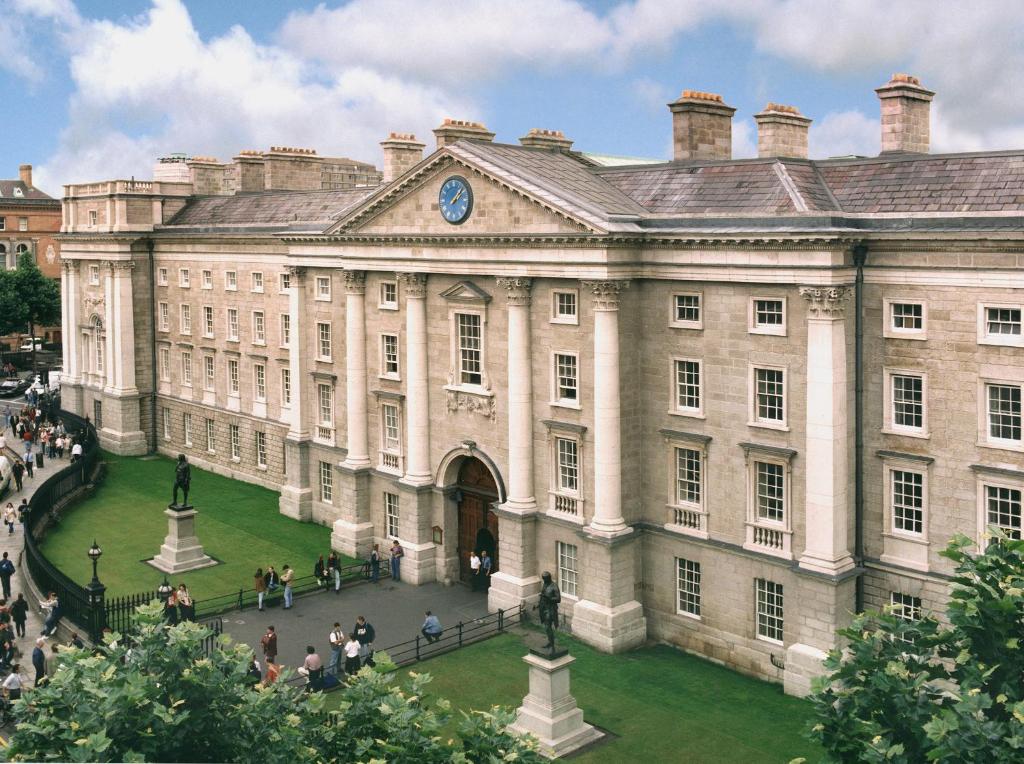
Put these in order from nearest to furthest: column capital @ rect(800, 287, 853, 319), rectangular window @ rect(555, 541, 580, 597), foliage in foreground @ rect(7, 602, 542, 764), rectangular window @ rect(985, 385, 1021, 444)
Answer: foliage in foreground @ rect(7, 602, 542, 764)
rectangular window @ rect(985, 385, 1021, 444)
column capital @ rect(800, 287, 853, 319)
rectangular window @ rect(555, 541, 580, 597)

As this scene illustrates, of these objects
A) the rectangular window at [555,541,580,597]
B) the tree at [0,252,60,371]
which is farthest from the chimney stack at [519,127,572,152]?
the tree at [0,252,60,371]

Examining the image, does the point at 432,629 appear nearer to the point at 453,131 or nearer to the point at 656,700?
the point at 656,700

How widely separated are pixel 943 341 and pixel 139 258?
55.1 metres

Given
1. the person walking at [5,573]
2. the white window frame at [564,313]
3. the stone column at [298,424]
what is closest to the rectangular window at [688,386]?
the white window frame at [564,313]

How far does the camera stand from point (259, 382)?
65625 millimetres

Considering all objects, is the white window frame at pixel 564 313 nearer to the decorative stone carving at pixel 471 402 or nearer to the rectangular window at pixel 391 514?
the decorative stone carving at pixel 471 402

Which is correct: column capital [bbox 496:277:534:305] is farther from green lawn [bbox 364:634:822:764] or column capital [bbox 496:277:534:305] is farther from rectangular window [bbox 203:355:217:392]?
rectangular window [bbox 203:355:217:392]

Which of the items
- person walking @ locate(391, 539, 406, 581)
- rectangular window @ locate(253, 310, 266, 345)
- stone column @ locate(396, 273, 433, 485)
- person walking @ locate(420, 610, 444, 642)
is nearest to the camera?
person walking @ locate(420, 610, 444, 642)

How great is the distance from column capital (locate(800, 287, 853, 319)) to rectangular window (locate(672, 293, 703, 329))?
472cm

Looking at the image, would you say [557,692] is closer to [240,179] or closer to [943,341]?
[943,341]

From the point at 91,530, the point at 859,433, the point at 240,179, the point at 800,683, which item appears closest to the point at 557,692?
the point at 800,683

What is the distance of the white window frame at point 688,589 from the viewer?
1588 inches

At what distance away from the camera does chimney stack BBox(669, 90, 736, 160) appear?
44.6m

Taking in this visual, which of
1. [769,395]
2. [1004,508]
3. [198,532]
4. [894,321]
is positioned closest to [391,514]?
A: [198,532]
